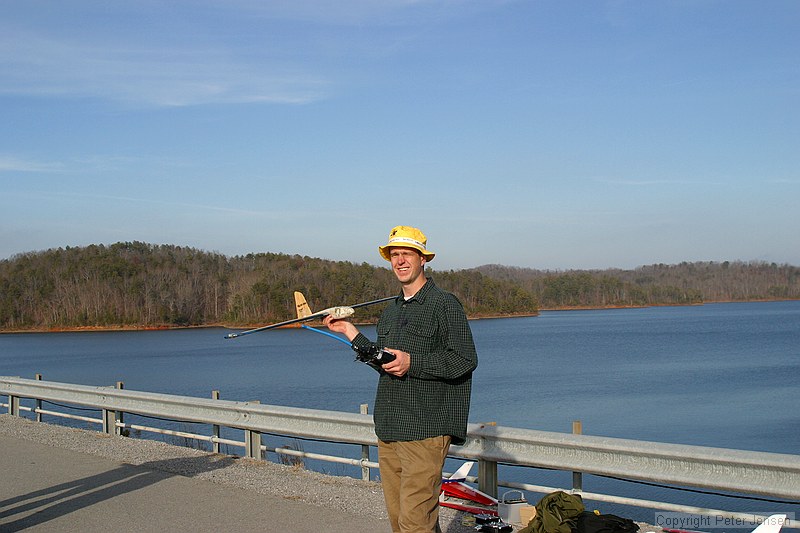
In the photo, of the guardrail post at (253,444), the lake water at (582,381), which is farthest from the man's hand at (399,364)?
the lake water at (582,381)

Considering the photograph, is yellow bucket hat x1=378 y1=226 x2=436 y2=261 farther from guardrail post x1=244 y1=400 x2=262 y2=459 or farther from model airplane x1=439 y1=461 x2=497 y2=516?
guardrail post x1=244 y1=400 x2=262 y2=459

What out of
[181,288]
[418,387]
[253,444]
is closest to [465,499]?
[418,387]

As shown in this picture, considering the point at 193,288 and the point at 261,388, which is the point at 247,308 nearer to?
the point at 193,288

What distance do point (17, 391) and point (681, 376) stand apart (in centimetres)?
3103

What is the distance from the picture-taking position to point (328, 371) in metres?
47.2

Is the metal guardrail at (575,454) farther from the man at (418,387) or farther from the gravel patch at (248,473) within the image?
the man at (418,387)

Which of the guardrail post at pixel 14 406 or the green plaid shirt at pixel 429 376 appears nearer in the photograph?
the green plaid shirt at pixel 429 376

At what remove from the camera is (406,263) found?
16.5 ft

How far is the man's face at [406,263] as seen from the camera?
5.02 m

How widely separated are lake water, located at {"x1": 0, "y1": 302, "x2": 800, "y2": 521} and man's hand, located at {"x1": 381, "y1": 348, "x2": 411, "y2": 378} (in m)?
7.72

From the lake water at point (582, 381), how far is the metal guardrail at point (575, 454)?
4508 mm

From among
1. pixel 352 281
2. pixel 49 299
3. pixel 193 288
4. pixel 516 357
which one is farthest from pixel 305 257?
pixel 516 357

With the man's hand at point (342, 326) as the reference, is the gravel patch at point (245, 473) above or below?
below

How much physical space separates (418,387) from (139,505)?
418 cm
